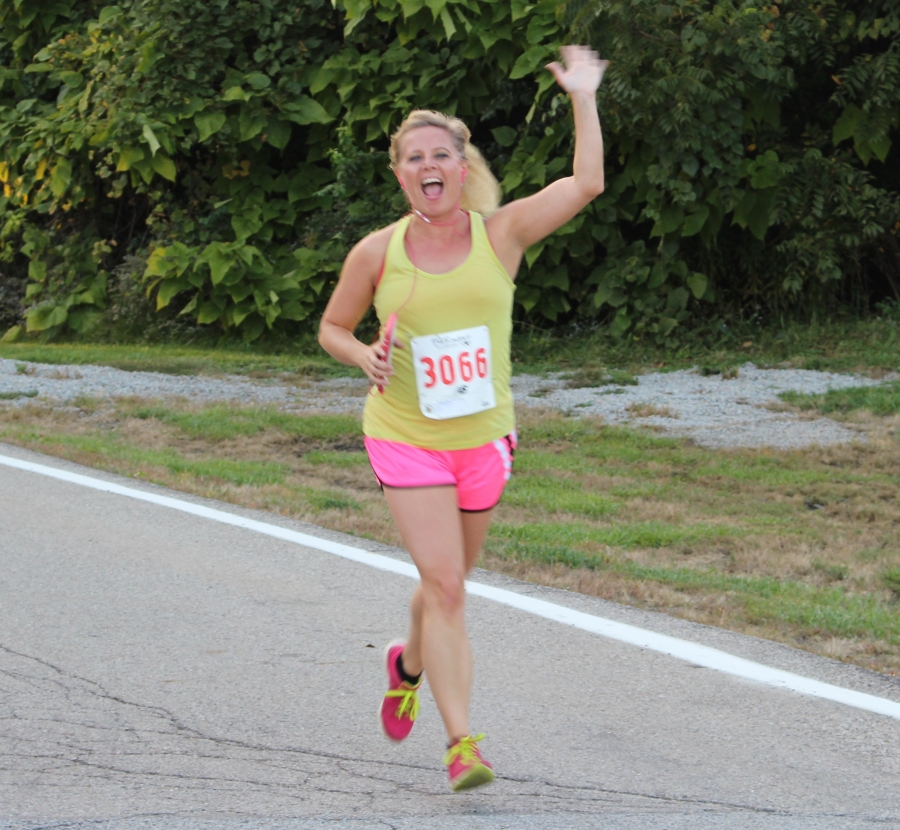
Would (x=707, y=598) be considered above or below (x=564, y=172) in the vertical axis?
below

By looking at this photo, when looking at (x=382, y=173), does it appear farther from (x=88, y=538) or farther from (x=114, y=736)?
(x=114, y=736)

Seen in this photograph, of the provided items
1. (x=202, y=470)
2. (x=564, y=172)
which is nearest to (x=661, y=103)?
(x=564, y=172)

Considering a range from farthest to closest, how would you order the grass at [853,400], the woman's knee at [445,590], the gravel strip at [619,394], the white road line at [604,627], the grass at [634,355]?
the grass at [634,355], the grass at [853,400], the gravel strip at [619,394], the white road line at [604,627], the woman's knee at [445,590]

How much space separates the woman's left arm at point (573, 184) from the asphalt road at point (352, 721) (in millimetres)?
1634

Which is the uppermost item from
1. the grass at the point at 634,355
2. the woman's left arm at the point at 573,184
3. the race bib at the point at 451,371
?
the woman's left arm at the point at 573,184

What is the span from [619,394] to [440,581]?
317 inches

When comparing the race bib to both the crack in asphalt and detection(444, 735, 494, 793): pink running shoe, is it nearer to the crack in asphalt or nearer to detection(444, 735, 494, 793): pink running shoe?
detection(444, 735, 494, 793): pink running shoe

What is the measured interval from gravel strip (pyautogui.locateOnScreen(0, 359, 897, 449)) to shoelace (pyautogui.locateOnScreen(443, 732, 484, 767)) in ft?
20.7

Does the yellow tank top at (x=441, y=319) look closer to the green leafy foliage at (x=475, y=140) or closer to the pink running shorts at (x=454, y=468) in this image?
the pink running shorts at (x=454, y=468)

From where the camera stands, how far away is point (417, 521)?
13.6ft

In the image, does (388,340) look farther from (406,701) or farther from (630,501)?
Answer: (630,501)

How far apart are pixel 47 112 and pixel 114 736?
1462 cm

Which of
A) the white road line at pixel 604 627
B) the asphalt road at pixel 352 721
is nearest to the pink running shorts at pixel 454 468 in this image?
the asphalt road at pixel 352 721

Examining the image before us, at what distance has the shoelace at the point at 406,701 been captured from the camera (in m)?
4.40
